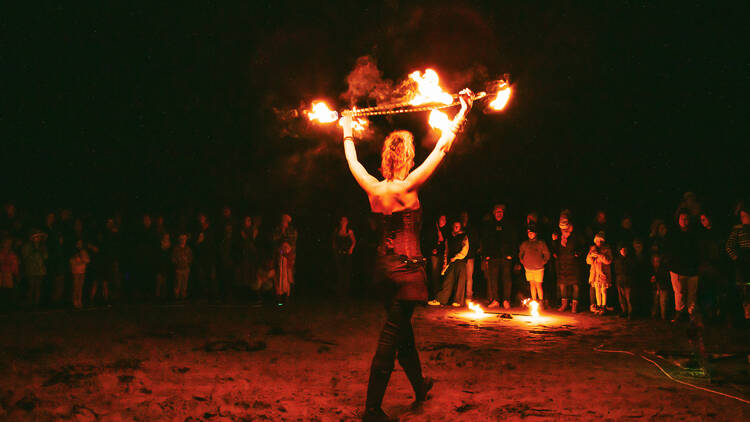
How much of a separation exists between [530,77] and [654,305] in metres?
6.80

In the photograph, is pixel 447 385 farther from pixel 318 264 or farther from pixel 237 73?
pixel 237 73

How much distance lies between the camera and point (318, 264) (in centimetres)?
1577

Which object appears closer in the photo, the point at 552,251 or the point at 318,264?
the point at 552,251

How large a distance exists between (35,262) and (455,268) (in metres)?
8.91

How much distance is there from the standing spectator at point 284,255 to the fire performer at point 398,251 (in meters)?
9.08

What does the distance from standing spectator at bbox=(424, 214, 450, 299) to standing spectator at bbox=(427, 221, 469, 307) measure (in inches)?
9.8

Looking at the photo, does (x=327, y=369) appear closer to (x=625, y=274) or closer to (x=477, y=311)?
(x=477, y=311)

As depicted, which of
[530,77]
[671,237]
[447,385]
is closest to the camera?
[447,385]

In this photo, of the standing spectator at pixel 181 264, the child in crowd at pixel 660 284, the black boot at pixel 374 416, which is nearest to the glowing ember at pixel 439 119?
the black boot at pixel 374 416

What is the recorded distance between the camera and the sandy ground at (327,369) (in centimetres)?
483

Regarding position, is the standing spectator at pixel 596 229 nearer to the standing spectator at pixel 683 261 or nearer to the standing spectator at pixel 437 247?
the standing spectator at pixel 683 261

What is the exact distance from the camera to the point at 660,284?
11.1 meters

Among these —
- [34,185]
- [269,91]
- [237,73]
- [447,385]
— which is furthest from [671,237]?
[34,185]

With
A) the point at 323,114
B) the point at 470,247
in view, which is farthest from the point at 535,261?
the point at 323,114
